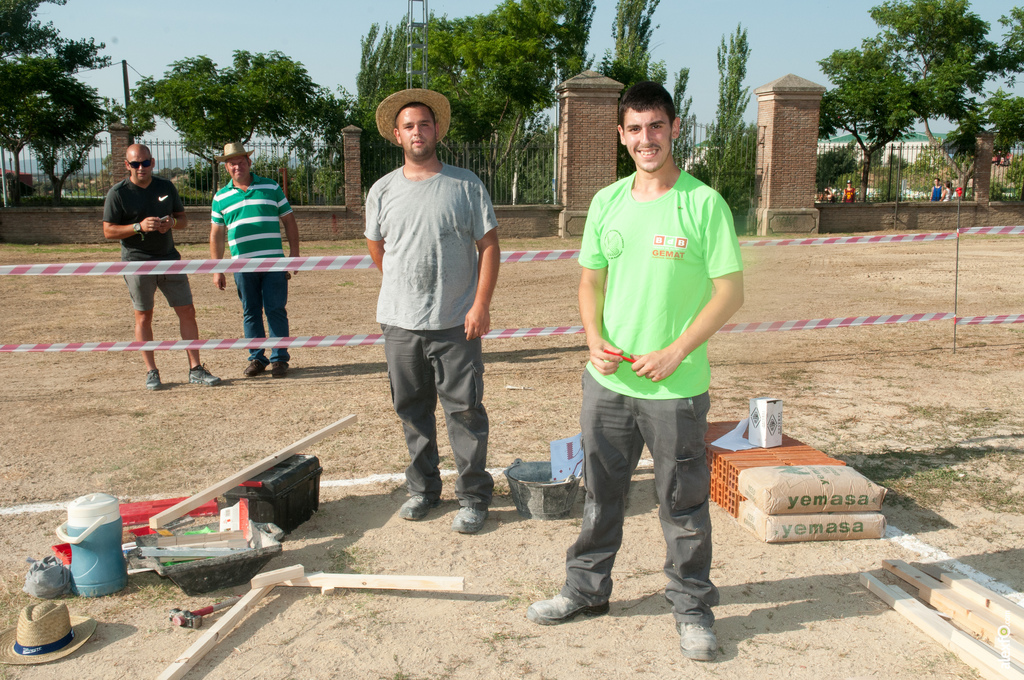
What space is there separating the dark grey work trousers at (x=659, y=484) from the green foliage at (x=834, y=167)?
34.5 metres

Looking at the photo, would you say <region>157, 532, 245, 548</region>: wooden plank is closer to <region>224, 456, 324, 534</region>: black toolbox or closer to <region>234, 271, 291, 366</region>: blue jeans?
<region>224, 456, 324, 534</region>: black toolbox

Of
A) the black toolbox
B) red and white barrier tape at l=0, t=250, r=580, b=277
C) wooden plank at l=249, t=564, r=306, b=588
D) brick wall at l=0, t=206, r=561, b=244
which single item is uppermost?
brick wall at l=0, t=206, r=561, b=244

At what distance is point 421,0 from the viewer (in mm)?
30250

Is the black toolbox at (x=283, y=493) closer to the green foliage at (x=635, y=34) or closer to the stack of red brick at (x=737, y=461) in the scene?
the stack of red brick at (x=737, y=461)

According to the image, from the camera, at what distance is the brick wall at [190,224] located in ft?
70.5

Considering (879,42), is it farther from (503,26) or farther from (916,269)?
(916,269)

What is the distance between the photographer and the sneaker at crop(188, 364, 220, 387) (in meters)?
7.19

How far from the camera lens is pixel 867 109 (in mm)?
27203

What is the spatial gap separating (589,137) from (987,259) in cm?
1088

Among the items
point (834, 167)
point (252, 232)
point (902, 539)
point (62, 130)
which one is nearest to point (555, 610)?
point (902, 539)

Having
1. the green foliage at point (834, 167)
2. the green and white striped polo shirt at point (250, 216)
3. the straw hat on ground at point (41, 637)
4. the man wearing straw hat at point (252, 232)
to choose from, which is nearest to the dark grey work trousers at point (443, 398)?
the straw hat on ground at point (41, 637)

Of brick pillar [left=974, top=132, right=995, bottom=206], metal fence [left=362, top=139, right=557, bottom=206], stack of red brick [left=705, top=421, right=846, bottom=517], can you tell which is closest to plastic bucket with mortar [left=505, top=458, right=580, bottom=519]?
stack of red brick [left=705, top=421, right=846, bottom=517]

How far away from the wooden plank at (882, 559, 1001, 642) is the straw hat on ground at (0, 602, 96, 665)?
3524 mm

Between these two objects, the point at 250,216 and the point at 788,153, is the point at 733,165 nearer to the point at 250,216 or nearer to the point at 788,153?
the point at 788,153
